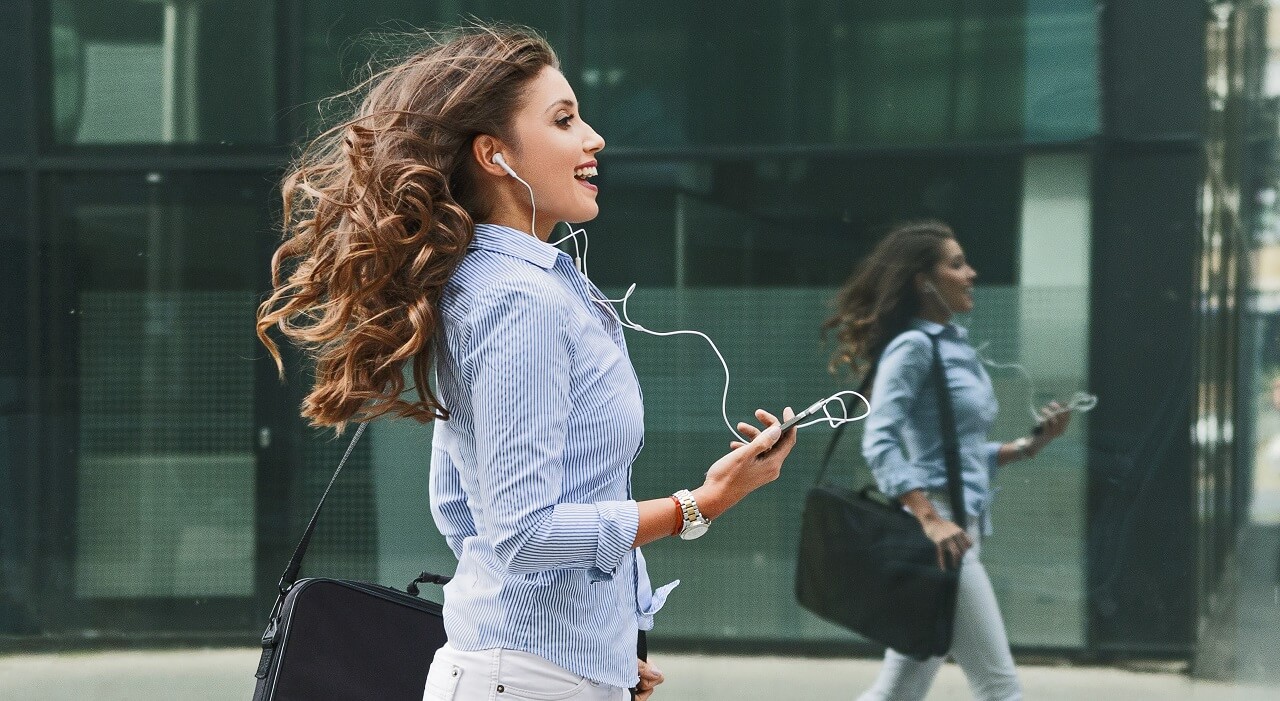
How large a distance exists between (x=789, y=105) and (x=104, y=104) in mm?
2379

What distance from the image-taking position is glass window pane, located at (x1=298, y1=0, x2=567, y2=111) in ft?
15.3

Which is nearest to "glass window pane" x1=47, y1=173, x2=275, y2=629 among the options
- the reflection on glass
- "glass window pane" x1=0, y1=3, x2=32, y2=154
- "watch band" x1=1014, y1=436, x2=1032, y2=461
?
the reflection on glass

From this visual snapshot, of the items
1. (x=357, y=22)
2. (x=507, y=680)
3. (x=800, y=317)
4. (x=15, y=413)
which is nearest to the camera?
(x=507, y=680)

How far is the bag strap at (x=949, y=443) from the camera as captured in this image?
4.19 m

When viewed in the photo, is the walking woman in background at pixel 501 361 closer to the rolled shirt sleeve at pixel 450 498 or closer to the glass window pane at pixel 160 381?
the rolled shirt sleeve at pixel 450 498

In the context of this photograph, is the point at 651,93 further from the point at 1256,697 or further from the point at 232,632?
the point at 1256,697

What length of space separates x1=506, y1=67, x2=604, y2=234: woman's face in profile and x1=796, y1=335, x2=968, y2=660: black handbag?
2583mm

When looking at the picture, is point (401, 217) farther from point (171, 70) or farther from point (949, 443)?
point (171, 70)

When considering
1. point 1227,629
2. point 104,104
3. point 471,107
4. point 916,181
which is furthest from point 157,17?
point 1227,629

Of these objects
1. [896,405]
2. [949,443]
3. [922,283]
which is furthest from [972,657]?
[922,283]

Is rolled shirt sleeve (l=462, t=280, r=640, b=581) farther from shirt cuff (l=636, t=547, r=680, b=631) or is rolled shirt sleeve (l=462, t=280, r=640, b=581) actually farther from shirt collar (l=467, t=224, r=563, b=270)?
shirt cuff (l=636, t=547, r=680, b=631)

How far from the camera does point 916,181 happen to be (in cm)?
447

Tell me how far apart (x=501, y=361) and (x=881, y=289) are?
9.86ft

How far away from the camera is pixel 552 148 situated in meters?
1.80
